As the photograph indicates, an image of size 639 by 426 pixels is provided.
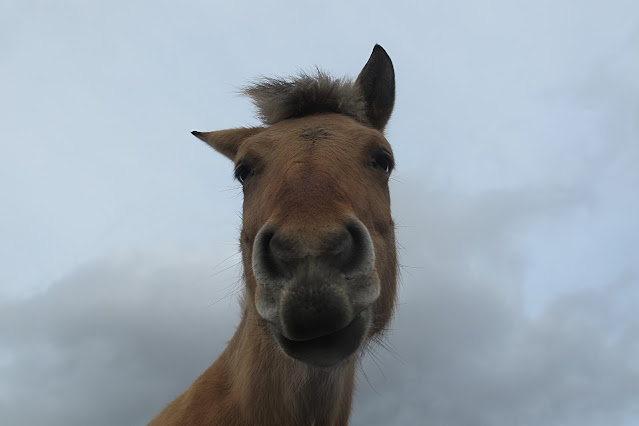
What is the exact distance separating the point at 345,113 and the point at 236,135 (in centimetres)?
142

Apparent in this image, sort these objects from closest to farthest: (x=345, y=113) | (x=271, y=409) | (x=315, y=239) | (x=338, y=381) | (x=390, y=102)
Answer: (x=315, y=239), (x=271, y=409), (x=338, y=381), (x=345, y=113), (x=390, y=102)

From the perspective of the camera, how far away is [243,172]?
5.02 m

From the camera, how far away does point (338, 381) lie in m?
4.60

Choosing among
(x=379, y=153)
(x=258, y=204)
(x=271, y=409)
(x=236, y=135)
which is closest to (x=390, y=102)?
(x=379, y=153)

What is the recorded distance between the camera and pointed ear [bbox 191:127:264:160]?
586 centimetres

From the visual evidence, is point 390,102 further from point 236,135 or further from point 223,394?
point 223,394

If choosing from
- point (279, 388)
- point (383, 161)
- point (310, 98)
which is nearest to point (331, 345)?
point (279, 388)

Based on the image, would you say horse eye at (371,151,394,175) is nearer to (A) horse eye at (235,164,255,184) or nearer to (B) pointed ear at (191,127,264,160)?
(A) horse eye at (235,164,255,184)

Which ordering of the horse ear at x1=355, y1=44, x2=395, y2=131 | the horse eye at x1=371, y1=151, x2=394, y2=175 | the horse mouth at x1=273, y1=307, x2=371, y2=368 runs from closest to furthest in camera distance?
the horse mouth at x1=273, y1=307, x2=371, y2=368 < the horse eye at x1=371, y1=151, x2=394, y2=175 < the horse ear at x1=355, y1=44, x2=395, y2=131

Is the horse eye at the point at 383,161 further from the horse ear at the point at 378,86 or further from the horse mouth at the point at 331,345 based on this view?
the horse mouth at the point at 331,345

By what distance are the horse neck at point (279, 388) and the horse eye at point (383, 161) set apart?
1966 millimetres

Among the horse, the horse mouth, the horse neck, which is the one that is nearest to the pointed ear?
the horse

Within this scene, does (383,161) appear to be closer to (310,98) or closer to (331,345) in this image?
(310,98)

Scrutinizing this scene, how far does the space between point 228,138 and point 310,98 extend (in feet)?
3.92
